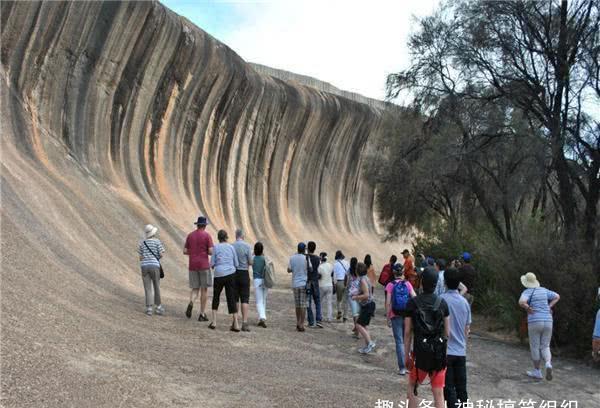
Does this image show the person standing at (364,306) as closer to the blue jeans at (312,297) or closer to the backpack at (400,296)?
the backpack at (400,296)

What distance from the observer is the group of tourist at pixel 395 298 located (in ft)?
17.6

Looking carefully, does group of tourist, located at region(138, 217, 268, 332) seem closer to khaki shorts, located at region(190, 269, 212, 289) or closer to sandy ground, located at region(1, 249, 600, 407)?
khaki shorts, located at region(190, 269, 212, 289)

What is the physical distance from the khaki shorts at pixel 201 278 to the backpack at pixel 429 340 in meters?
5.24

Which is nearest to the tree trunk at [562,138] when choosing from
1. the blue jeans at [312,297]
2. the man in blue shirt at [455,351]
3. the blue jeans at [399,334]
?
the blue jeans at [312,297]

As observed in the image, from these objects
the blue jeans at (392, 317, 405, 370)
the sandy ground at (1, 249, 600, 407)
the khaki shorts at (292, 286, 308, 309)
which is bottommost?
the sandy ground at (1, 249, 600, 407)

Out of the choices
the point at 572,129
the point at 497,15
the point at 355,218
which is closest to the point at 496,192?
the point at 572,129

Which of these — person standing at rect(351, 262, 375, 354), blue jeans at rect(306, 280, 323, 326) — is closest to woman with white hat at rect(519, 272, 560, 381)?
person standing at rect(351, 262, 375, 354)

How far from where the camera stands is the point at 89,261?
534 inches

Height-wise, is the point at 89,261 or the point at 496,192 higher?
the point at 496,192

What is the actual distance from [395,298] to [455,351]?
79.8 inches

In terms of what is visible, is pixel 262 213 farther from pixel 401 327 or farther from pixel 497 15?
pixel 401 327

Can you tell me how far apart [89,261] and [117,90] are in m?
11.4

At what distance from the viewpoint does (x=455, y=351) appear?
19.3 ft

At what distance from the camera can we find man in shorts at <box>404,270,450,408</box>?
5.32 meters
